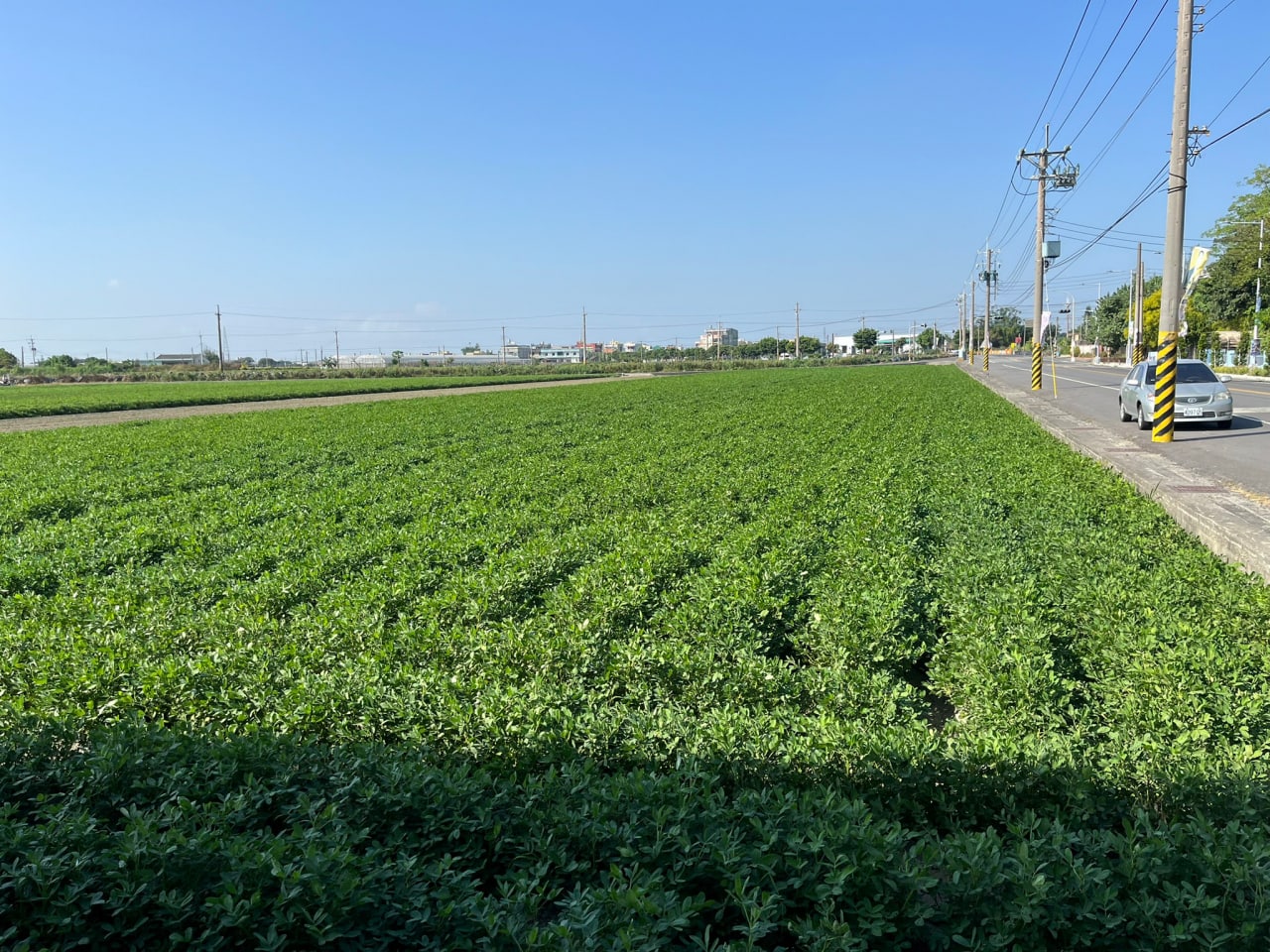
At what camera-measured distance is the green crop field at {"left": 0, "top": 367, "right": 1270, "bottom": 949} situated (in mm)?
2955

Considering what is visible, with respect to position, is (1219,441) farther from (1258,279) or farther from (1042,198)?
(1258,279)

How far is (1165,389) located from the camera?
659 inches

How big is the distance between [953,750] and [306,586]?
575 cm

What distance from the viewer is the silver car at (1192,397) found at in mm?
19047

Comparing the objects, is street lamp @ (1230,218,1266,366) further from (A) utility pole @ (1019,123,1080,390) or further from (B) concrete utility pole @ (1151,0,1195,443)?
(B) concrete utility pole @ (1151,0,1195,443)

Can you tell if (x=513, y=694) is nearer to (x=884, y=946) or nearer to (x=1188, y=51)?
(x=884, y=946)

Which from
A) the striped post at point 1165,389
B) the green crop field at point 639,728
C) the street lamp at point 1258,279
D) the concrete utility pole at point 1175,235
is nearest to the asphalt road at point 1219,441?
the striped post at point 1165,389

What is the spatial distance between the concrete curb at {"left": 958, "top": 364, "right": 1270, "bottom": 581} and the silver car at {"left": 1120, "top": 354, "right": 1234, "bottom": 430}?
234 centimetres

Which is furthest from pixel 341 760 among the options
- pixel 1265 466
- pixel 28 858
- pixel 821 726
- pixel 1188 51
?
pixel 1188 51

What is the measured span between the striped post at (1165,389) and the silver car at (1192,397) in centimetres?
181

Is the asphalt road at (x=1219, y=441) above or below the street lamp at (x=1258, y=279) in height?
below

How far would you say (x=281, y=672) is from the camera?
17.8 ft

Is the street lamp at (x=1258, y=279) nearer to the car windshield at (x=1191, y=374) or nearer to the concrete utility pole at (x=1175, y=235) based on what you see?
the car windshield at (x=1191, y=374)

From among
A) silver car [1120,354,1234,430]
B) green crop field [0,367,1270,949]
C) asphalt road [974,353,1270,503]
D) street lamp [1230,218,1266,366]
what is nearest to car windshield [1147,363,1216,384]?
silver car [1120,354,1234,430]
